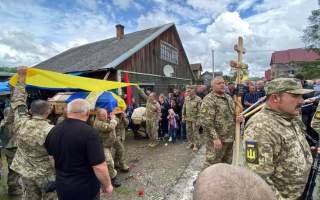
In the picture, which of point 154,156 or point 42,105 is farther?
point 154,156

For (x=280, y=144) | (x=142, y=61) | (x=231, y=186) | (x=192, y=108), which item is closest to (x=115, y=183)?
(x=192, y=108)

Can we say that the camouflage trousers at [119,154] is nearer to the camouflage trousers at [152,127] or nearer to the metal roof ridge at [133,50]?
the camouflage trousers at [152,127]

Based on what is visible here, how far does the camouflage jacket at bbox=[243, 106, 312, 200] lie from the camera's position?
1.79m

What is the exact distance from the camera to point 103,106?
4.87 metres

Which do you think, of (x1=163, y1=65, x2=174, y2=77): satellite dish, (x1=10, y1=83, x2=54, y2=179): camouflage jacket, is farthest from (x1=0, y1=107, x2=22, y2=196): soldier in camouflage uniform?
(x1=163, y1=65, x2=174, y2=77): satellite dish

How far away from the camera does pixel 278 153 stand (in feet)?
6.08

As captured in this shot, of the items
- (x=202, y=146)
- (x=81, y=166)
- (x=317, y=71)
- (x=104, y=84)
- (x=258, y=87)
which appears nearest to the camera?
(x=81, y=166)

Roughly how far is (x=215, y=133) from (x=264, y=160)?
2197 millimetres

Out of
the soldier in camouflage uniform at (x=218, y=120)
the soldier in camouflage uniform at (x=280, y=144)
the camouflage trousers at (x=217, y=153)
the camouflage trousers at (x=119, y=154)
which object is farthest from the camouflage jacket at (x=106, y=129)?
the soldier in camouflage uniform at (x=280, y=144)

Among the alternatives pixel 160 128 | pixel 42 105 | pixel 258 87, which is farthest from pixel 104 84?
pixel 258 87

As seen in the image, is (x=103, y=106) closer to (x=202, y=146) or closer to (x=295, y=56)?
(x=202, y=146)

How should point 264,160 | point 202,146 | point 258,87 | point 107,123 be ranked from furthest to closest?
point 258,87, point 202,146, point 107,123, point 264,160

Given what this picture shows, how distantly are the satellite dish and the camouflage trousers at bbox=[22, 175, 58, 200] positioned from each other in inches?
549

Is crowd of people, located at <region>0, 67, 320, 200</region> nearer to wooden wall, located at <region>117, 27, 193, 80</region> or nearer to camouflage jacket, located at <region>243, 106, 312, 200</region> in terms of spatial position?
camouflage jacket, located at <region>243, 106, 312, 200</region>
